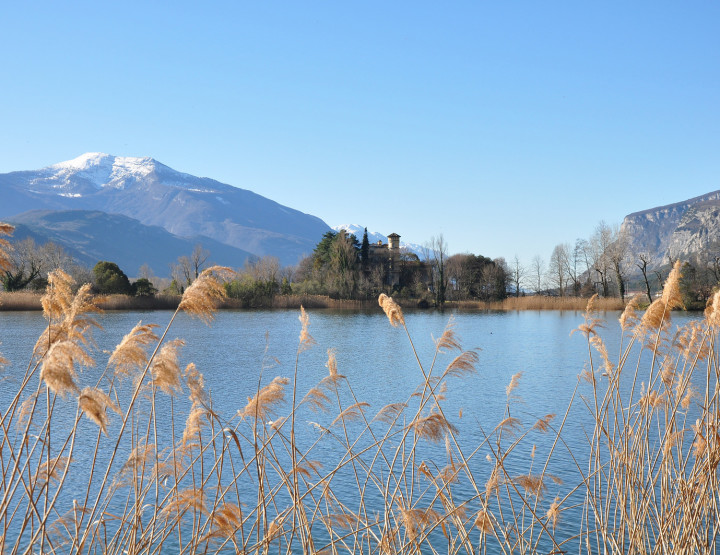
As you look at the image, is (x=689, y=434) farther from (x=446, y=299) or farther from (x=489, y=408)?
(x=446, y=299)

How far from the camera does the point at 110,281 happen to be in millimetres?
41688

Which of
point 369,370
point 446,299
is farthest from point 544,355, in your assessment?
point 446,299

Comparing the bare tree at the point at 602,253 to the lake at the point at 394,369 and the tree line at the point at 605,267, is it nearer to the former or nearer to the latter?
the tree line at the point at 605,267

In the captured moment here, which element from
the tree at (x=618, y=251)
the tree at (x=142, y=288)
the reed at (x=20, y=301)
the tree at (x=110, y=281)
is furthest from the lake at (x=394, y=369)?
the tree at (x=618, y=251)

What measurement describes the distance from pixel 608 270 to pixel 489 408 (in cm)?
4763

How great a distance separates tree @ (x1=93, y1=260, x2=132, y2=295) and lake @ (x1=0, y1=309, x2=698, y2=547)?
674cm

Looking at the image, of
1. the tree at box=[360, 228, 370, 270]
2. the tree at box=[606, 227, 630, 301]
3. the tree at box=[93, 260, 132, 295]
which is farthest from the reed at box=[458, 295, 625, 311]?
the tree at box=[93, 260, 132, 295]

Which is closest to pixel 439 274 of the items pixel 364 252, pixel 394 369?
pixel 364 252

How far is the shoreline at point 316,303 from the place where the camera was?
35503 mm

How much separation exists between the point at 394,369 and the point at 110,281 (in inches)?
1151

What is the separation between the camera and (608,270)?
56.1 metres

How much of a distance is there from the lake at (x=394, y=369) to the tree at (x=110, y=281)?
22.1 feet

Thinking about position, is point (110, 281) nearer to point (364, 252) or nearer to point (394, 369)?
point (364, 252)

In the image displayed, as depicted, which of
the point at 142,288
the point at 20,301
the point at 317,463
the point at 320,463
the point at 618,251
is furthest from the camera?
the point at 618,251
